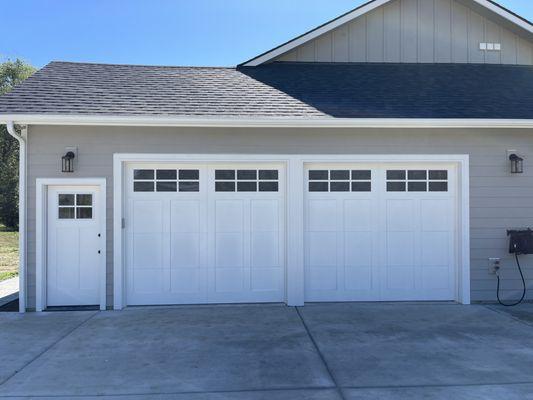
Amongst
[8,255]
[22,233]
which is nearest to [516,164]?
[22,233]

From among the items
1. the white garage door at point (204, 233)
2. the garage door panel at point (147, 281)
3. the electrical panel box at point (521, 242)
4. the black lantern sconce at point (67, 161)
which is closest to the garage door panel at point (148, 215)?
the white garage door at point (204, 233)

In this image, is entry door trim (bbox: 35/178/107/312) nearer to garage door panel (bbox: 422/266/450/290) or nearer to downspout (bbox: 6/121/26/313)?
downspout (bbox: 6/121/26/313)

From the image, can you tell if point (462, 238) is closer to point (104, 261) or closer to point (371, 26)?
point (371, 26)

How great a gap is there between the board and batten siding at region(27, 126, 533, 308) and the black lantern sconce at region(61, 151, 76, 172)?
98mm

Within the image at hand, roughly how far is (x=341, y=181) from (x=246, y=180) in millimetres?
1651

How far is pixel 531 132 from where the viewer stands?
7945 mm

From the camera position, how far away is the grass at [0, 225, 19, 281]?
37.0 feet

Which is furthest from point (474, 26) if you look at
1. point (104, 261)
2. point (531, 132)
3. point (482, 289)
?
point (104, 261)

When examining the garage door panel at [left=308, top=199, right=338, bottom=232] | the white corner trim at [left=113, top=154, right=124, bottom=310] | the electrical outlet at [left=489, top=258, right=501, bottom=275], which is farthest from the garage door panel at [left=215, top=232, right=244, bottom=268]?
the electrical outlet at [left=489, top=258, right=501, bottom=275]

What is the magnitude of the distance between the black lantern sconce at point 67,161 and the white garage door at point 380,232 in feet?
12.8

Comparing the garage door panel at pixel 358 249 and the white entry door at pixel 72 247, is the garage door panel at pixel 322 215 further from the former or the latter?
the white entry door at pixel 72 247

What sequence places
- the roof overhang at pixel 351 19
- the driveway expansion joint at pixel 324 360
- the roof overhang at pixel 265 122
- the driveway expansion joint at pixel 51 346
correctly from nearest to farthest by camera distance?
1. the driveway expansion joint at pixel 324 360
2. the driveway expansion joint at pixel 51 346
3. the roof overhang at pixel 265 122
4. the roof overhang at pixel 351 19

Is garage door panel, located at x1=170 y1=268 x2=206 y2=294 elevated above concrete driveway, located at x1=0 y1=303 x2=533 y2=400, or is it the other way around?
garage door panel, located at x1=170 y1=268 x2=206 y2=294

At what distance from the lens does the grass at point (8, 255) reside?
11284 mm
